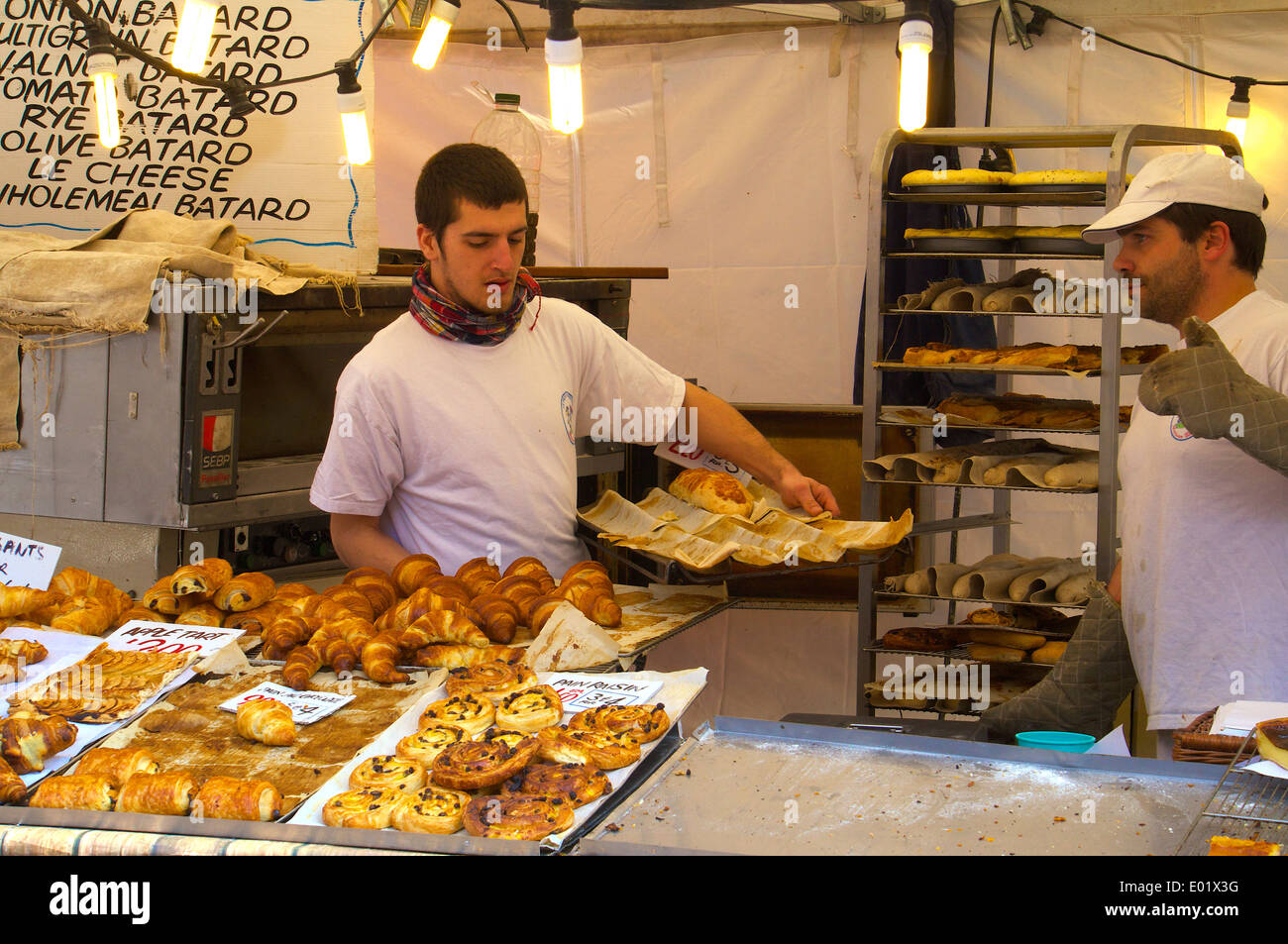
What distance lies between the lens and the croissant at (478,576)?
285cm

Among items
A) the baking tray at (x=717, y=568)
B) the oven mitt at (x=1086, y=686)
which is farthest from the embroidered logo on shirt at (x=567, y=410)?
the oven mitt at (x=1086, y=686)

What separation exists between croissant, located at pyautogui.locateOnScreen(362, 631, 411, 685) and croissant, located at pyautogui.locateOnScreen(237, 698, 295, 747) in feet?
0.90

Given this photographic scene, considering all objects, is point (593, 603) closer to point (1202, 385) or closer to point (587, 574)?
point (587, 574)

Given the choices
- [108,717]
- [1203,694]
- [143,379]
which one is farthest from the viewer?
[143,379]

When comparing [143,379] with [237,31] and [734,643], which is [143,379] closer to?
[237,31]

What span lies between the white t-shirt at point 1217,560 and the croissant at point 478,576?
1.72 meters

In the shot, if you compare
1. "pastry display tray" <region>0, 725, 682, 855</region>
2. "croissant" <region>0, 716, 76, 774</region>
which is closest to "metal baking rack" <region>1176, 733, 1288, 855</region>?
"pastry display tray" <region>0, 725, 682, 855</region>

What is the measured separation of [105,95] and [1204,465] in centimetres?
355

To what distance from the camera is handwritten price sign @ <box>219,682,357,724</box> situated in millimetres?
2197

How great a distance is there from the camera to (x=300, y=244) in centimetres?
414

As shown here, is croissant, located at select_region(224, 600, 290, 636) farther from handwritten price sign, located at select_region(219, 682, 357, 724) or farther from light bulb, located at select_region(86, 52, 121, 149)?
light bulb, located at select_region(86, 52, 121, 149)
